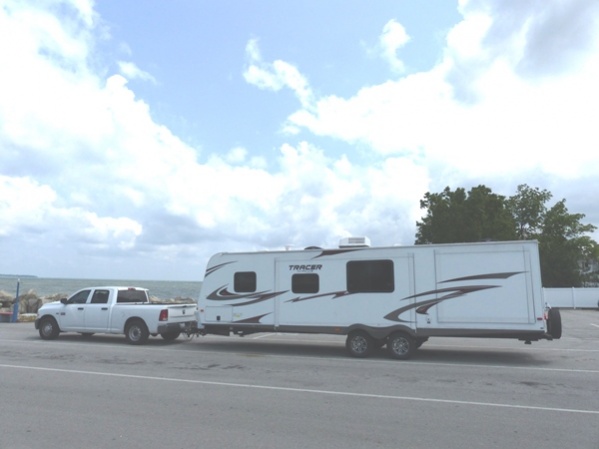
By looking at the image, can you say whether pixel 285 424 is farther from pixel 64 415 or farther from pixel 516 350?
pixel 516 350

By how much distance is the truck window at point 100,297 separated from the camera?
16191mm

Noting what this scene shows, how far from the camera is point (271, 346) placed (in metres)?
15.3

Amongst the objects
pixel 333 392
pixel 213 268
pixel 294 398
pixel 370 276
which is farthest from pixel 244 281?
pixel 294 398

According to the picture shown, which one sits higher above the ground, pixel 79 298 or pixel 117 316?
pixel 79 298

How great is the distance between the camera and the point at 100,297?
16312mm

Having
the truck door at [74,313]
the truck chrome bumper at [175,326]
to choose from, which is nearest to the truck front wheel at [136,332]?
the truck chrome bumper at [175,326]

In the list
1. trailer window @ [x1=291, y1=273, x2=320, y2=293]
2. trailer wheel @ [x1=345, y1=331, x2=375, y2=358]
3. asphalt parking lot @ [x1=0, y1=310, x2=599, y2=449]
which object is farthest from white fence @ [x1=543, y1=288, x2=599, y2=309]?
trailer window @ [x1=291, y1=273, x2=320, y2=293]

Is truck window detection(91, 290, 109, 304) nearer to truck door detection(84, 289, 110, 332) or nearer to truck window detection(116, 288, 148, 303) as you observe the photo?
truck door detection(84, 289, 110, 332)

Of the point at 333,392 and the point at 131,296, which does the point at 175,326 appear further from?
the point at 333,392

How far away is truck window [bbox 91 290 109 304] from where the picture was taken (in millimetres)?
16191

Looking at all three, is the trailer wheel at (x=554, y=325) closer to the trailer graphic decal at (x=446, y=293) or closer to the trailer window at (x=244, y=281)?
the trailer graphic decal at (x=446, y=293)

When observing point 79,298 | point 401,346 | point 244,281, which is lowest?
point 401,346

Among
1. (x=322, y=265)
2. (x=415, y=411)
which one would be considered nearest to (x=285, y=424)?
(x=415, y=411)

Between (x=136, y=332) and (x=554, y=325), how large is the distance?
11672 millimetres
